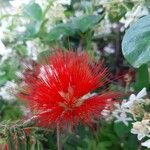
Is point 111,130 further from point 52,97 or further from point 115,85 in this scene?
point 52,97

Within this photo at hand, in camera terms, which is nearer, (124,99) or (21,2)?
(124,99)

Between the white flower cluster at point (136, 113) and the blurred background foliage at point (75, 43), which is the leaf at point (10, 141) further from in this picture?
the white flower cluster at point (136, 113)

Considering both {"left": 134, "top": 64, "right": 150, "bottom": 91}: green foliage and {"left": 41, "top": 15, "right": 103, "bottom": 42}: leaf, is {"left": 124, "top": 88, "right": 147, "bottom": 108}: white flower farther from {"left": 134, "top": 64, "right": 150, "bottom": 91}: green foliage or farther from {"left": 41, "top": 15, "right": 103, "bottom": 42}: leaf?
{"left": 41, "top": 15, "right": 103, "bottom": 42}: leaf

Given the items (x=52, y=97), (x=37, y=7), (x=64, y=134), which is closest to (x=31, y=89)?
(x=52, y=97)

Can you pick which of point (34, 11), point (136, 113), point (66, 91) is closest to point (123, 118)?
point (136, 113)

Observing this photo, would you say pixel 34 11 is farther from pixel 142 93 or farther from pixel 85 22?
pixel 142 93

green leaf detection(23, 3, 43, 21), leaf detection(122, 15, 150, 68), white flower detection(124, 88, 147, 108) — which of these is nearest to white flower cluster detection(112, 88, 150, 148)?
white flower detection(124, 88, 147, 108)
